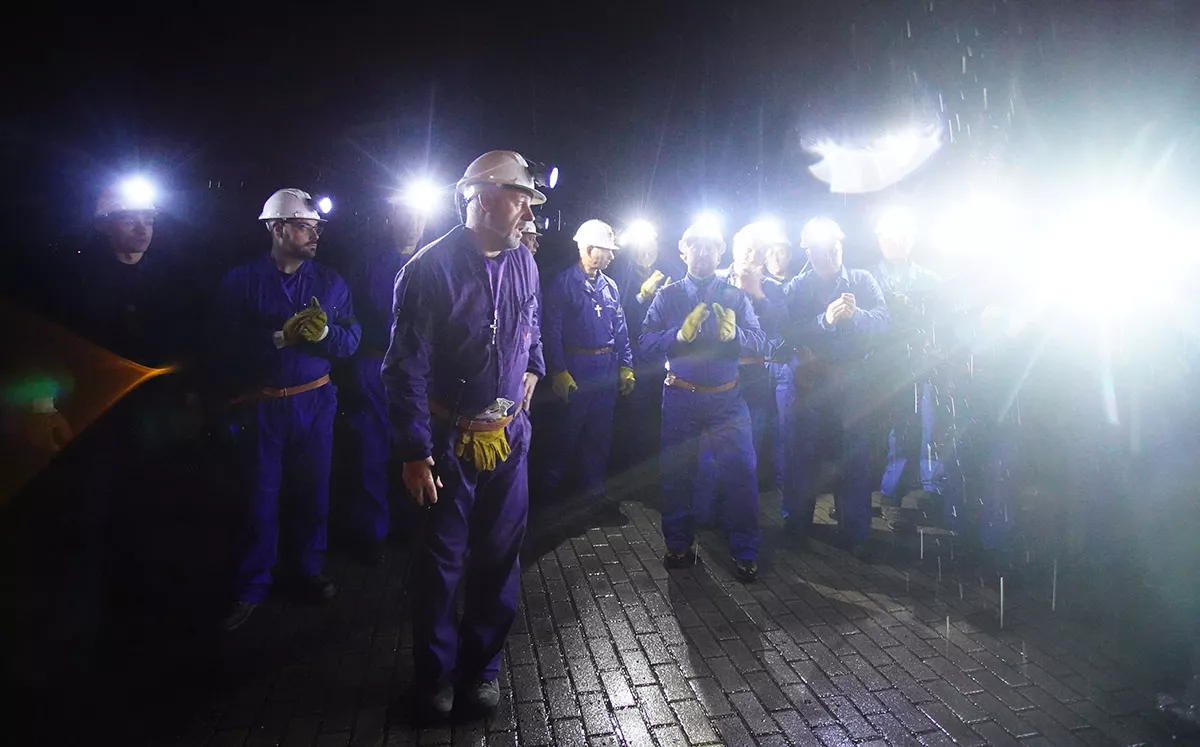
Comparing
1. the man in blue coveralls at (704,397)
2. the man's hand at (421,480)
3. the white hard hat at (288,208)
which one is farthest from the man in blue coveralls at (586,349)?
the man's hand at (421,480)

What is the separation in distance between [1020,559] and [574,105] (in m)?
7.08

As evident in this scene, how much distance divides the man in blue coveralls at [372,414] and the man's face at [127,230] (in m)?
1.34

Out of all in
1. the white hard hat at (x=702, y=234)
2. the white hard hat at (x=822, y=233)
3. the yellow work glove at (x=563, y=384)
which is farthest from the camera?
the yellow work glove at (x=563, y=384)

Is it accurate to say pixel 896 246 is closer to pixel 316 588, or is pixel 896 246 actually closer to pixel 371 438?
pixel 371 438

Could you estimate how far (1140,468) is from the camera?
134 inches

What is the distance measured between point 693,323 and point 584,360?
1.63 m

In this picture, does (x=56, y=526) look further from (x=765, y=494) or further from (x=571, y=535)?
(x=765, y=494)

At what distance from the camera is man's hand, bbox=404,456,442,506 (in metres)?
2.54

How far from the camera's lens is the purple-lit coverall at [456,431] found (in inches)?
102

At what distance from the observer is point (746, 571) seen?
409 cm

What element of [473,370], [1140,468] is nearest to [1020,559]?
[1140,468]

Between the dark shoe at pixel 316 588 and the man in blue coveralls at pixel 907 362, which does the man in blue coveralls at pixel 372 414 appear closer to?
the dark shoe at pixel 316 588

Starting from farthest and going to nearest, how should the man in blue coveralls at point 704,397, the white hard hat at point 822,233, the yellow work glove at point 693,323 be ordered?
1. the white hard hat at point 822,233
2. the man in blue coveralls at point 704,397
3. the yellow work glove at point 693,323

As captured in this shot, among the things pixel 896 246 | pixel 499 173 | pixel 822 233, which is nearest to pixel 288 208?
pixel 499 173
